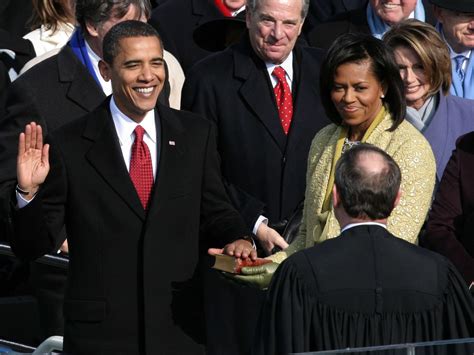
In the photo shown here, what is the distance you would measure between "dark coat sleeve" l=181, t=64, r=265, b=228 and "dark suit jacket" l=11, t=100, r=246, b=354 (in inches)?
33.3

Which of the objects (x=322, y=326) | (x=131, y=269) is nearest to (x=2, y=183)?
(x=131, y=269)

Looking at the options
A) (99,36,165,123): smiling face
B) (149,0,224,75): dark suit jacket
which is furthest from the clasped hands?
(149,0,224,75): dark suit jacket

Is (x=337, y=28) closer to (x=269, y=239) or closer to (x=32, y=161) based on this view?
(x=269, y=239)

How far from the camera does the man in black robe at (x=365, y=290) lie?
553cm

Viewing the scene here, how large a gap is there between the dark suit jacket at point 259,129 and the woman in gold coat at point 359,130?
0.79m

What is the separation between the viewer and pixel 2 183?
7305mm

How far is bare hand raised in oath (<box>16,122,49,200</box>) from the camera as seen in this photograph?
6.34 meters

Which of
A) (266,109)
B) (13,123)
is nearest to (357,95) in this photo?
(266,109)

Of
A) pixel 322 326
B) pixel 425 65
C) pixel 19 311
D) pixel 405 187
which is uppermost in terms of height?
pixel 425 65

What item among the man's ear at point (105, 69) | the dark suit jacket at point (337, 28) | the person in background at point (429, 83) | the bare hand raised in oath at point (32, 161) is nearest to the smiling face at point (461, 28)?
the dark suit jacket at point (337, 28)

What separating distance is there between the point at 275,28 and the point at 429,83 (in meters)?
0.81

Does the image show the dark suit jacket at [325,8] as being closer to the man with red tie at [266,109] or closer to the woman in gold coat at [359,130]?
the man with red tie at [266,109]

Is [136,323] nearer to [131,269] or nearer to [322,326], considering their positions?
[131,269]

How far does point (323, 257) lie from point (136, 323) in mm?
1211
